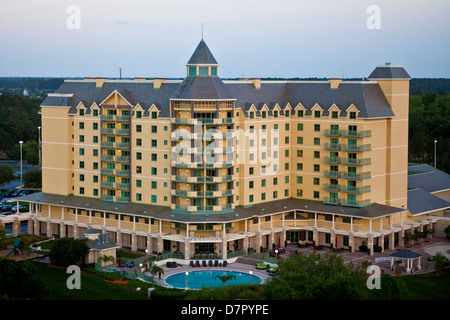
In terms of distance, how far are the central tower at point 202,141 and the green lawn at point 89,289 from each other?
15.3 metres

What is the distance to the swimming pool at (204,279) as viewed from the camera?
75562mm

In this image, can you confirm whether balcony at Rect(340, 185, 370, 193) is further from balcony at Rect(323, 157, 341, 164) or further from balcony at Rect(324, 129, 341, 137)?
balcony at Rect(324, 129, 341, 137)

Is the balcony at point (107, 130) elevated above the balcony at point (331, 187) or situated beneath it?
elevated above

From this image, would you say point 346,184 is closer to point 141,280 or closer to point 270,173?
point 270,173

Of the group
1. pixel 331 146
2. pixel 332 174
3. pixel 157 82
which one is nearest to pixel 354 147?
pixel 331 146

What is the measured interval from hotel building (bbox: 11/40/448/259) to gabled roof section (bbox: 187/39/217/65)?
0.46 ft

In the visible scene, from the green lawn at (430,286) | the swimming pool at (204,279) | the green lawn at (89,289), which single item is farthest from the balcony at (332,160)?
the green lawn at (89,289)

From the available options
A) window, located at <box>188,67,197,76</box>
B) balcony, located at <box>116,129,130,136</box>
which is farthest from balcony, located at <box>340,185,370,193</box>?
balcony, located at <box>116,129,130,136</box>

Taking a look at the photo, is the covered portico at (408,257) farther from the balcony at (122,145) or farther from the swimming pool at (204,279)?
the balcony at (122,145)

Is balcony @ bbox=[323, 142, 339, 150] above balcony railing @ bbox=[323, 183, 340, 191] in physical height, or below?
above

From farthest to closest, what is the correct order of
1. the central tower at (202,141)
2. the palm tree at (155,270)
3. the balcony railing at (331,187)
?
the balcony railing at (331,187) < the central tower at (202,141) < the palm tree at (155,270)

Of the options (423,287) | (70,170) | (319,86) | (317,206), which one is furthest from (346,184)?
(70,170)

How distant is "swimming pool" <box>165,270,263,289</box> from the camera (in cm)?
7556

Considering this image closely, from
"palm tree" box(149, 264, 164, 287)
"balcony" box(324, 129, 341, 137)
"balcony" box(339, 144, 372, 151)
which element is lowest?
"palm tree" box(149, 264, 164, 287)
